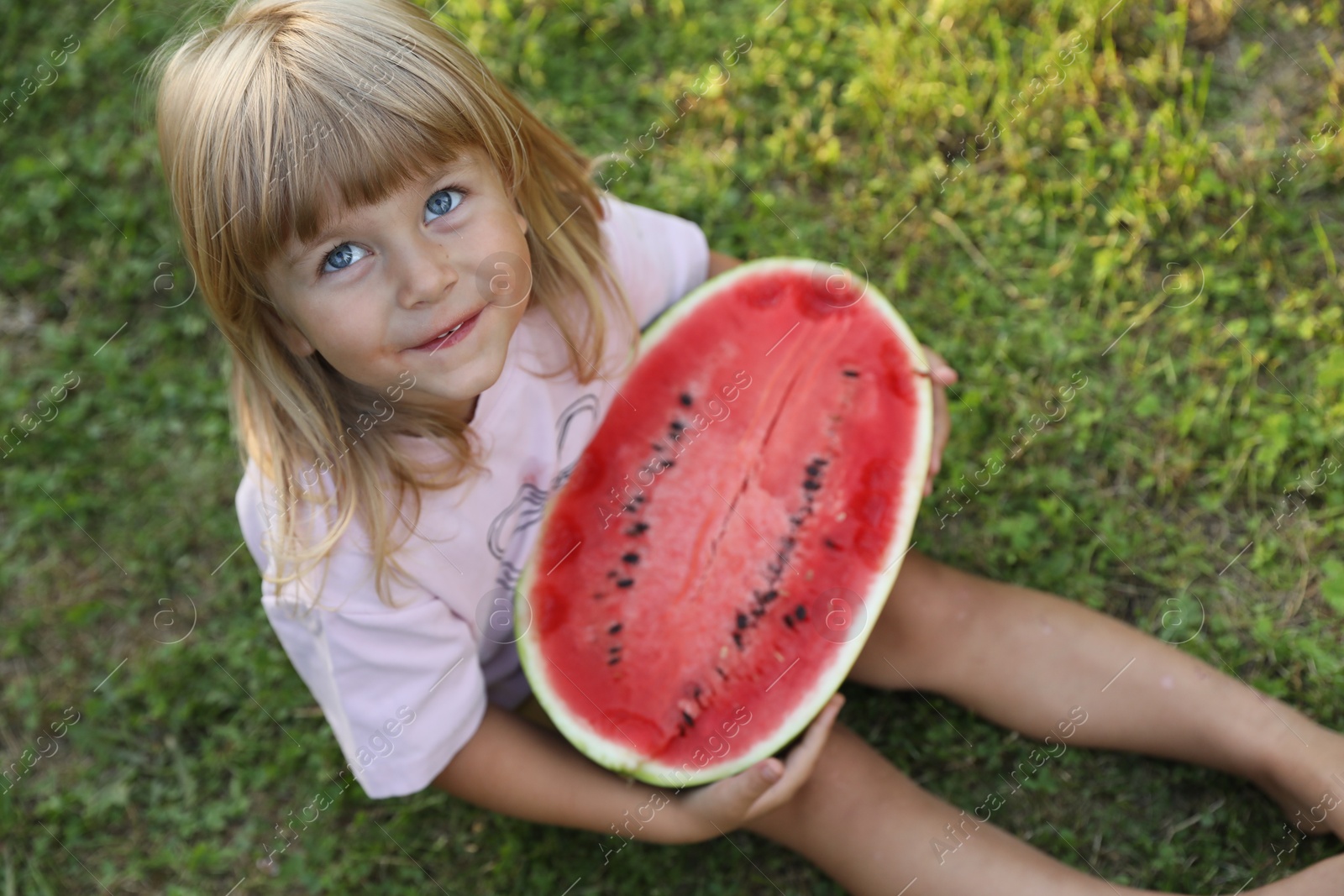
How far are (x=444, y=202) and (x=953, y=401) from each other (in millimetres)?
1283

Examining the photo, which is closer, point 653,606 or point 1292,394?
point 653,606

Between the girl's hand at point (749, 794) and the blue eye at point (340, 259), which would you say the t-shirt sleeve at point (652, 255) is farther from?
the girl's hand at point (749, 794)

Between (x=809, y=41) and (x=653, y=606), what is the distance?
5.26ft

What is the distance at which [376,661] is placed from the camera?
168 centimetres

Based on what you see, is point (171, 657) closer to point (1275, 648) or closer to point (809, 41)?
point (809, 41)

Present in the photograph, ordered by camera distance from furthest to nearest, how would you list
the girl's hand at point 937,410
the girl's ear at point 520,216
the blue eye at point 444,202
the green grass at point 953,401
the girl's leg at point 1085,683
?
the green grass at point 953,401 → the girl's hand at point 937,410 → the girl's leg at point 1085,683 → the girl's ear at point 520,216 → the blue eye at point 444,202

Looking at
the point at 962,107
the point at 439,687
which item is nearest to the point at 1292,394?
the point at 962,107

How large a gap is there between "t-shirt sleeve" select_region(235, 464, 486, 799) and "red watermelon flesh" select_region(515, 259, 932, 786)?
155mm

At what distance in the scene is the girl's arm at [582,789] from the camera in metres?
1.79

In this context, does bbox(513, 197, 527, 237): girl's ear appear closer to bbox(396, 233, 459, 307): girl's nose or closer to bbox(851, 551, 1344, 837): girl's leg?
bbox(396, 233, 459, 307): girl's nose

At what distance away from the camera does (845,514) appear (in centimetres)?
186

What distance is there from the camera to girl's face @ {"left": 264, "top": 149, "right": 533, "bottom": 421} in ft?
4.63

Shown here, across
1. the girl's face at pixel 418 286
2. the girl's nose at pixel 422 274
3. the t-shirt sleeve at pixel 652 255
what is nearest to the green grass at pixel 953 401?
the t-shirt sleeve at pixel 652 255

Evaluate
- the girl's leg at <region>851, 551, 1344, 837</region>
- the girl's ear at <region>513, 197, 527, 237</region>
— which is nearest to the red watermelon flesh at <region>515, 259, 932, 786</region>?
the girl's leg at <region>851, 551, 1344, 837</region>
